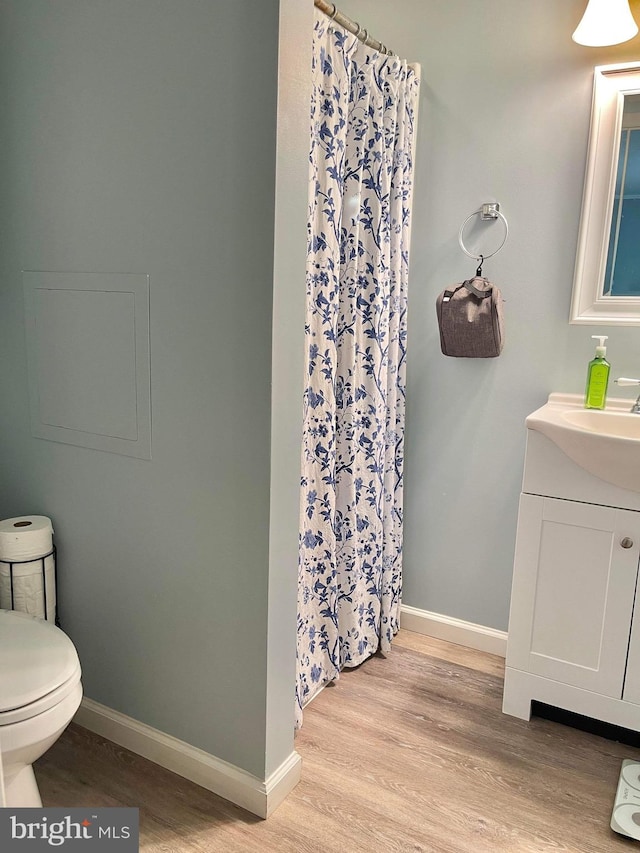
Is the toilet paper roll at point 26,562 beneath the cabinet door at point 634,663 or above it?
above

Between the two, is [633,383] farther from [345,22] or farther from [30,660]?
[30,660]

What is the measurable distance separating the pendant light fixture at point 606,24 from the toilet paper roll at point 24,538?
7.17 ft

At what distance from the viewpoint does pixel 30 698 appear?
56.9 inches

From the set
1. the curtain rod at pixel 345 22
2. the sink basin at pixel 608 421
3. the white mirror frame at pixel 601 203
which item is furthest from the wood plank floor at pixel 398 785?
the curtain rod at pixel 345 22

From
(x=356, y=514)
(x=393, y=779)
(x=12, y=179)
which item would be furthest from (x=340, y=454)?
(x=12, y=179)

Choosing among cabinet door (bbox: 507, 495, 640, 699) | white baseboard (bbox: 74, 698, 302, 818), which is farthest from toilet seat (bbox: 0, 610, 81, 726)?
cabinet door (bbox: 507, 495, 640, 699)

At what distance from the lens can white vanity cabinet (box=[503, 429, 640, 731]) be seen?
1937 mm

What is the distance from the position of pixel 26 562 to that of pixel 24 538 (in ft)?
0.24

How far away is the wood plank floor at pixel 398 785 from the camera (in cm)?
166

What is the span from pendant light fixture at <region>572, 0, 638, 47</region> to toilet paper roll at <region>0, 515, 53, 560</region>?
7.17 ft

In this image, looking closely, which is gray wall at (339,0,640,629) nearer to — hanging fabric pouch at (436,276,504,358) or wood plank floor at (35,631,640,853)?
hanging fabric pouch at (436,276,504,358)

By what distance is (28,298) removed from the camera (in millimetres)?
1973

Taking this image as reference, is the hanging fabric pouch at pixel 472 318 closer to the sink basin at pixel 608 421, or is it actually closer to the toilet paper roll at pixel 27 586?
the sink basin at pixel 608 421

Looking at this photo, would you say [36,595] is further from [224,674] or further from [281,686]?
[281,686]
